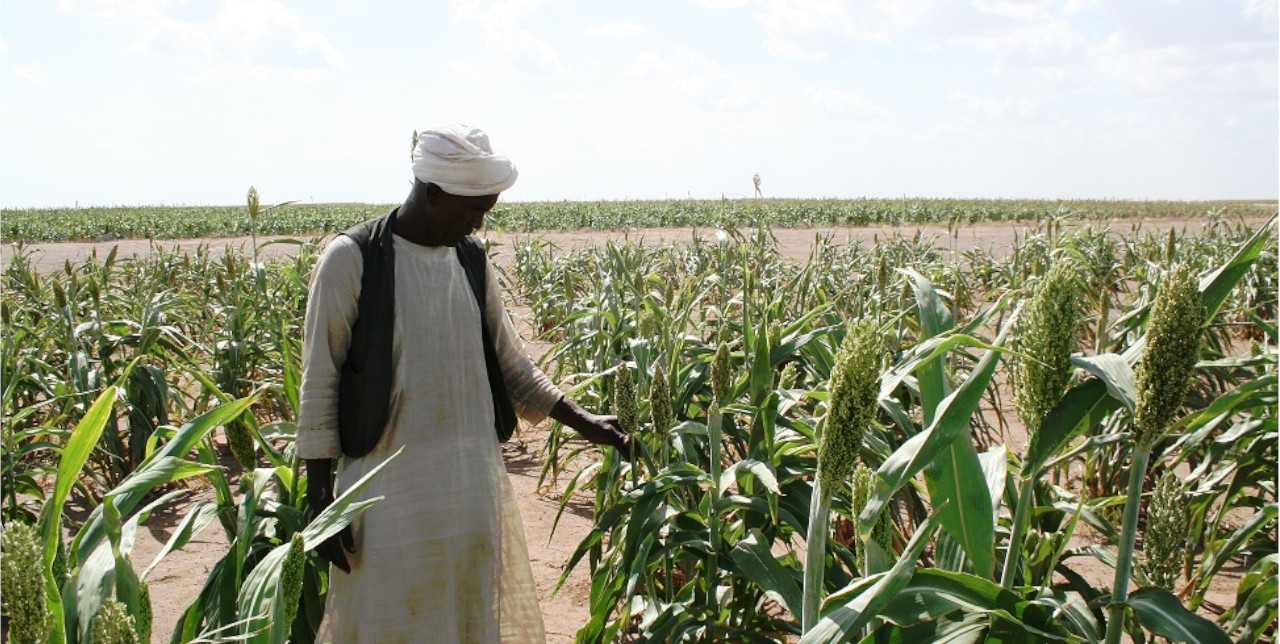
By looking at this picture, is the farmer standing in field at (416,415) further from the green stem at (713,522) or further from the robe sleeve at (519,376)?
the green stem at (713,522)

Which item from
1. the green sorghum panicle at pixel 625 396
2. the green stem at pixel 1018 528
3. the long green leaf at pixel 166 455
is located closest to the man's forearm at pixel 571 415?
the green sorghum panicle at pixel 625 396

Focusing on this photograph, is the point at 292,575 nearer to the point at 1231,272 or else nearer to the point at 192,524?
the point at 192,524

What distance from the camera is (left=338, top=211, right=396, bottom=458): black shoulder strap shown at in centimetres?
202

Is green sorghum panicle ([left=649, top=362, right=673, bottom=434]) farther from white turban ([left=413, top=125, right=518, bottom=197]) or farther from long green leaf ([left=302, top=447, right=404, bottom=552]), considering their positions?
long green leaf ([left=302, top=447, right=404, bottom=552])

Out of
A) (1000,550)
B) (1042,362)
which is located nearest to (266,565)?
(1042,362)

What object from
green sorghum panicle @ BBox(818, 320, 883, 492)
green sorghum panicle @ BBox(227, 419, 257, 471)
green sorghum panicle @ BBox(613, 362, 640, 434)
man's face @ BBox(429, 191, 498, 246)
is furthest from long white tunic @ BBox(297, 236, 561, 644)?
green sorghum panicle @ BBox(818, 320, 883, 492)

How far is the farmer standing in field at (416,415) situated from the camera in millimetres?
Answer: 1991

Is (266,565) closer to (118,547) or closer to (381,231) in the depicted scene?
(118,547)

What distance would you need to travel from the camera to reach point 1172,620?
1.04 meters

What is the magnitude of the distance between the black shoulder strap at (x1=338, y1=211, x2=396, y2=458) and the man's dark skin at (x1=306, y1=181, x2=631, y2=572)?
0.29 ft

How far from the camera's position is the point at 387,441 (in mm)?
2090

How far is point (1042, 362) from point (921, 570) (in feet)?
1.11

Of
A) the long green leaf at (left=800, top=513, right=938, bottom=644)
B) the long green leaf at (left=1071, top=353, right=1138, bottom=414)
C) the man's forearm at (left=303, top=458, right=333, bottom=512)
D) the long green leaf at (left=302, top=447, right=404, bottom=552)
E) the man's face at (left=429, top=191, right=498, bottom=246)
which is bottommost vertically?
the man's forearm at (left=303, top=458, right=333, bottom=512)

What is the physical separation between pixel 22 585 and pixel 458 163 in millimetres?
1401
